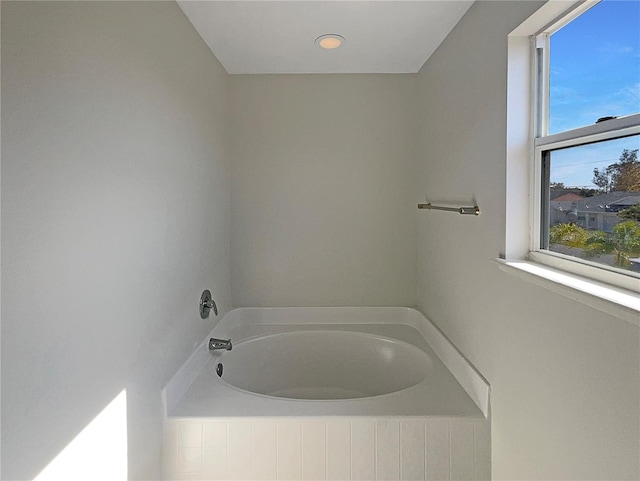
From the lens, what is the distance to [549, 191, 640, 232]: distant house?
43.5 inches

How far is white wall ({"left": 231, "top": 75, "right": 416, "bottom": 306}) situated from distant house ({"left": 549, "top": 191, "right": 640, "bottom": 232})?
5.09ft

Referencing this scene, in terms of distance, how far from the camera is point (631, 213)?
107 centimetres

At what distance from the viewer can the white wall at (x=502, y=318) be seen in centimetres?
102

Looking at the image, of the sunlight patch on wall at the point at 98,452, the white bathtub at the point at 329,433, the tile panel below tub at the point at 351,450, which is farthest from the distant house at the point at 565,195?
the sunlight patch on wall at the point at 98,452

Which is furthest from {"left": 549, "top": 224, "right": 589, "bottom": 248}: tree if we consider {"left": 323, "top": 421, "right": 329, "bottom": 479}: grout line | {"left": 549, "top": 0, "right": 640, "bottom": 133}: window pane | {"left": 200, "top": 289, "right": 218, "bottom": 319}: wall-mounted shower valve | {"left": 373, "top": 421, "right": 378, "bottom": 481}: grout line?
{"left": 200, "top": 289, "right": 218, "bottom": 319}: wall-mounted shower valve

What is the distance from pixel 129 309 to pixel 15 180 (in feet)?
2.03

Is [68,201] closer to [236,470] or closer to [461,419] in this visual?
[236,470]

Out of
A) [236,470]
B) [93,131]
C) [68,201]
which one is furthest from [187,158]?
[236,470]

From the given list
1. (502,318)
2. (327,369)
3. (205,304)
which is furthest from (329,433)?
(327,369)

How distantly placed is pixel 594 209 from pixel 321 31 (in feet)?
5.05

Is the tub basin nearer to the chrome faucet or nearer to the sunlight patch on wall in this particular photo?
the chrome faucet

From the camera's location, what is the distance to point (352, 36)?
7.35ft

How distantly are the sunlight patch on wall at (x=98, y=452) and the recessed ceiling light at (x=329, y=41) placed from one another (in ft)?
6.10

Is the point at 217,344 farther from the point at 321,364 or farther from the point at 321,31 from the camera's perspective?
the point at 321,31
